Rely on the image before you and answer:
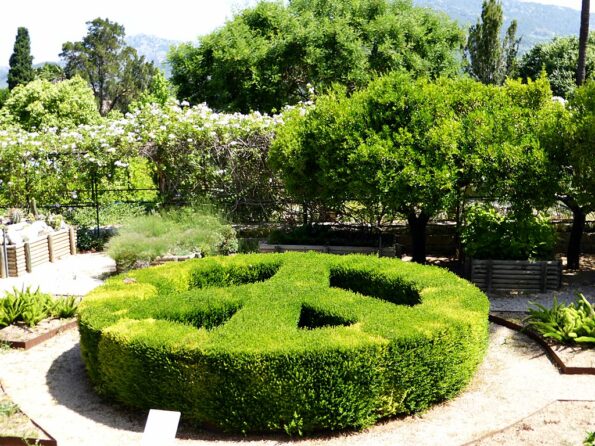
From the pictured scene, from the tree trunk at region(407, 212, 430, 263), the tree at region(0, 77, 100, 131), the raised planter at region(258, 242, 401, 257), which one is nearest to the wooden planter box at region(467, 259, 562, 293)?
the tree trunk at region(407, 212, 430, 263)

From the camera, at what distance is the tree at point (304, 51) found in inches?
805

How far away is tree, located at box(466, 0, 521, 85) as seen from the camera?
3392cm

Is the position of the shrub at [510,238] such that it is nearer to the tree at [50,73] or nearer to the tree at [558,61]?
the tree at [558,61]

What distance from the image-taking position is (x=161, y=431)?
12.8 feet

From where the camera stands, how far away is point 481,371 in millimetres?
7375

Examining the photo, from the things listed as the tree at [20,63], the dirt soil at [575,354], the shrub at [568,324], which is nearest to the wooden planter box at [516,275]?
the shrub at [568,324]

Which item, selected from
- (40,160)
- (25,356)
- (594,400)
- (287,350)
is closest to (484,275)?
(594,400)

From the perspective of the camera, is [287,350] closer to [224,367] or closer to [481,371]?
[224,367]

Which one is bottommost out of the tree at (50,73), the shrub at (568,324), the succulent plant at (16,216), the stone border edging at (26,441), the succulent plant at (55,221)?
the stone border edging at (26,441)

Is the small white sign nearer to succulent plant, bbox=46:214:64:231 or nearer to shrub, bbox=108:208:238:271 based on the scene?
shrub, bbox=108:208:238:271

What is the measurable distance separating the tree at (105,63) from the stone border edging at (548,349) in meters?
53.8

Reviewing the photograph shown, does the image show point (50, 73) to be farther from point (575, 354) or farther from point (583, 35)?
point (575, 354)

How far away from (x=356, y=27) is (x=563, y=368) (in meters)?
16.4

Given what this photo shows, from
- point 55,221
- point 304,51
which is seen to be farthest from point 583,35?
point 55,221
